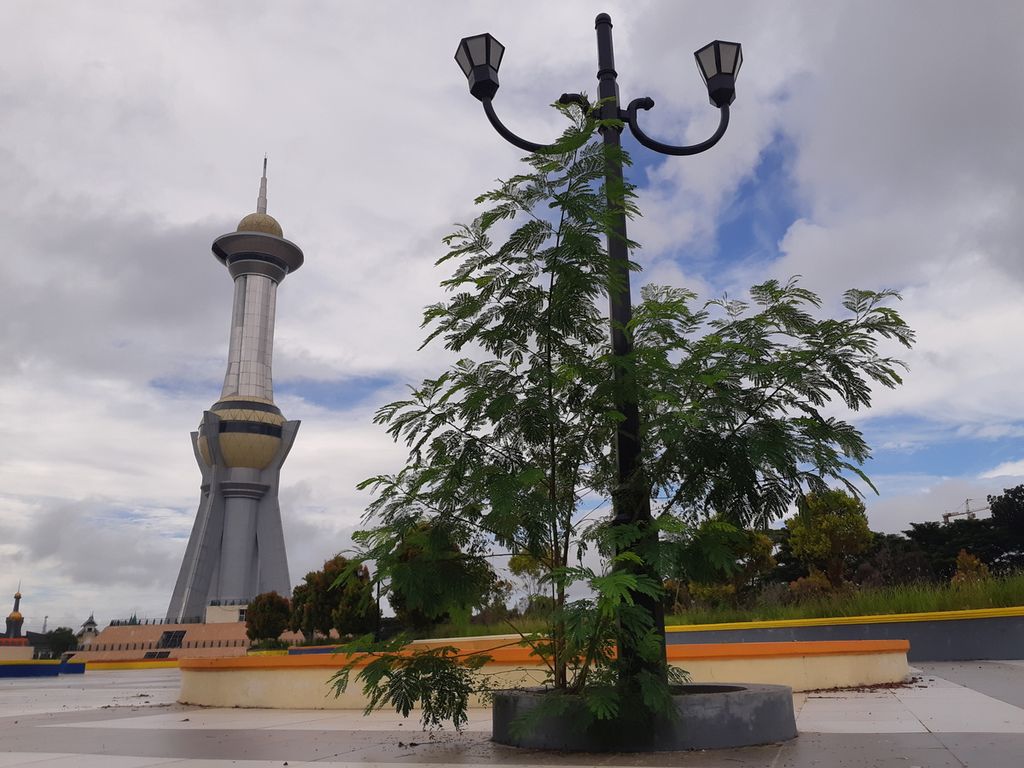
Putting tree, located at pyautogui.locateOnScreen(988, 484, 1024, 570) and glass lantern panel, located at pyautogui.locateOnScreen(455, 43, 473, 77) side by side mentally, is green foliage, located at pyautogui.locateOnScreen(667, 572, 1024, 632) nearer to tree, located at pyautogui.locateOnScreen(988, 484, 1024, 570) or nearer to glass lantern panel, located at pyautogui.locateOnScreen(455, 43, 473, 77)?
glass lantern panel, located at pyautogui.locateOnScreen(455, 43, 473, 77)

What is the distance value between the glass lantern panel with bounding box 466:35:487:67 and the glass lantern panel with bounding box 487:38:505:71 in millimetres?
62

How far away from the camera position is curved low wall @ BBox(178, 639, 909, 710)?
9805 mm

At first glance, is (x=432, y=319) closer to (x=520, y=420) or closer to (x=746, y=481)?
A: (x=520, y=420)

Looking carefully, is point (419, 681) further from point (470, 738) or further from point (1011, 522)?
point (1011, 522)

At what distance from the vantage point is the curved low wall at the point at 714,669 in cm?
980

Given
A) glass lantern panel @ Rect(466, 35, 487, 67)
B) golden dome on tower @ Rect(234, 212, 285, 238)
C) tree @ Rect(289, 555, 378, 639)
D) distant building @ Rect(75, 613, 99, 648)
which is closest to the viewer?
glass lantern panel @ Rect(466, 35, 487, 67)

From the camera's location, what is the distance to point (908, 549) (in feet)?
152

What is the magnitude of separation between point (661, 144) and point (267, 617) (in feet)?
122

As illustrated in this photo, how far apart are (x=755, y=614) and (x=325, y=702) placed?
1056 centimetres

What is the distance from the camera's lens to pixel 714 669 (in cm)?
1021

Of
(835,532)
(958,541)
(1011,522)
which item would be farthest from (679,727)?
(1011,522)

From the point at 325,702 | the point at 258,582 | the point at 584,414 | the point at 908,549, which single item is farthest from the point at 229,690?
the point at 258,582

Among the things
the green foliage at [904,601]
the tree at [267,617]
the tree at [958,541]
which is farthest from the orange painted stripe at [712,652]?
the tree at [958,541]

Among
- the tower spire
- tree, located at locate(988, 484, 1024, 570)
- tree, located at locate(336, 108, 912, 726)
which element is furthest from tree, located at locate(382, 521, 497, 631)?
the tower spire
